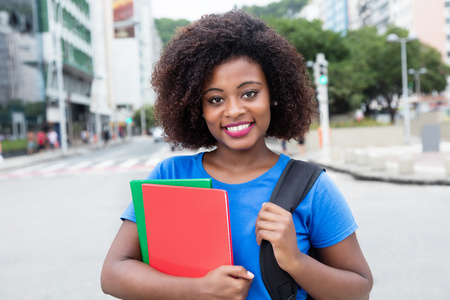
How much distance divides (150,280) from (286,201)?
43 cm

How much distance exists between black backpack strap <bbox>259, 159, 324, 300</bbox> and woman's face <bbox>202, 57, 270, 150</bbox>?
174mm

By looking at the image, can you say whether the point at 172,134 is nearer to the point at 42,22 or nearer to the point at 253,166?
the point at 253,166

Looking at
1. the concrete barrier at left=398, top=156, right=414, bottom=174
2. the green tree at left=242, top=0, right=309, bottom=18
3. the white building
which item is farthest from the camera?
the green tree at left=242, top=0, right=309, bottom=18

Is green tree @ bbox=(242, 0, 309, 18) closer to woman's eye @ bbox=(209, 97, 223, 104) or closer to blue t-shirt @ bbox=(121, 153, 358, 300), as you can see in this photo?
woman's eye @ bbox=(209, 97, 223, 104)

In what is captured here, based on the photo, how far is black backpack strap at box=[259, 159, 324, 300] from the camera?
4.61 ft

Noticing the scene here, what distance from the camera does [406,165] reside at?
38.8 feet

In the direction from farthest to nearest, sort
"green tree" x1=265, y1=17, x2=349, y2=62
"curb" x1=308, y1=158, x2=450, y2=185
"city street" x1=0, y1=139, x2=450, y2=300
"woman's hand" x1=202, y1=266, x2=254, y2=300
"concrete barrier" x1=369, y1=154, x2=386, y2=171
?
"green tree" x1=265, y1=17, x2=349, y2=62
"concrete barrier" x1=369, y1=154, x2=386, y2=171
"curb" x1=308, y1=158, x2=450, y2=185
"city street" x1=0, y1=139, x2=450, y2=300
"woman's hand" x1=202, y1=266, x2=254, y2=300

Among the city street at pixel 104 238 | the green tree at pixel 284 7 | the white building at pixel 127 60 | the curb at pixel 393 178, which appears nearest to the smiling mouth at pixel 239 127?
the city street at pixel 104 238

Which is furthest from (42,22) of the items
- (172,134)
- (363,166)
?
(172,134)

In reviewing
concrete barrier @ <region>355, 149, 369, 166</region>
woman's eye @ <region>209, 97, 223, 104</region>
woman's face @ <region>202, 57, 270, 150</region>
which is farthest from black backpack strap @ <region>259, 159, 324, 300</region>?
concrete barrier @ <region>355, 149, 369, 166</region>

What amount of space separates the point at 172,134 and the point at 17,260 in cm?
439

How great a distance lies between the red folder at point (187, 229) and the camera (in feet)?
4.46

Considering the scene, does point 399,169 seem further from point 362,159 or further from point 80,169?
point 80,169

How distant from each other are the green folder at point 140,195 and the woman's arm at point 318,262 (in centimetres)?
19
